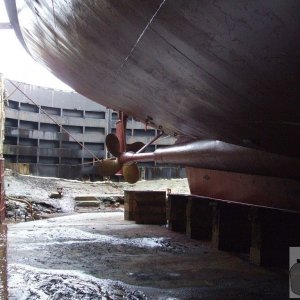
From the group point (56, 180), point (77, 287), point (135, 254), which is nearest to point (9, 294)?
point (77, 287)

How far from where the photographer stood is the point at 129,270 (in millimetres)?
3938

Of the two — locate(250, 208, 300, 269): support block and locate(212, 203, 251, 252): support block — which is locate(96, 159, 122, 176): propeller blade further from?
locate(250, 208, 300, 269): support block

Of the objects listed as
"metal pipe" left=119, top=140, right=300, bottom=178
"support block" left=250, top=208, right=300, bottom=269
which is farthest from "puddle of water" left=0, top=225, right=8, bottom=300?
"metal pipe" left=119, top=140, right=300, bottom=178

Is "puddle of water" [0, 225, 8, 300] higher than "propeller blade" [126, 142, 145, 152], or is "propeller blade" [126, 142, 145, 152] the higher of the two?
"propeller blade" [126, 142, 145, 152]

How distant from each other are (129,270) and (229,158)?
1.92 meters

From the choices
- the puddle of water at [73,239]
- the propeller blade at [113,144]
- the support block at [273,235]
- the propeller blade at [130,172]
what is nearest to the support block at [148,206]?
the propeller blade at [130,172]

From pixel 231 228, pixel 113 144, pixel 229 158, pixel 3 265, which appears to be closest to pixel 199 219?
pixel 231 228

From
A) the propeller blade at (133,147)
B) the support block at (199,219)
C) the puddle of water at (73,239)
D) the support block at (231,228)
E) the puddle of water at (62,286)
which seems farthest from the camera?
the propeller blade at (133,147)

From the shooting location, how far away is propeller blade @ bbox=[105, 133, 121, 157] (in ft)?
26.2

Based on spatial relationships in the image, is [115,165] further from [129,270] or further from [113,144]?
[129,270]

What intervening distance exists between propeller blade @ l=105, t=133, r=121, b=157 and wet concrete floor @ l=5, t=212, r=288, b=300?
7.95 feet

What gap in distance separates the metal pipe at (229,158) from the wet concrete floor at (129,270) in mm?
1070

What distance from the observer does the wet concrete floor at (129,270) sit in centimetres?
320

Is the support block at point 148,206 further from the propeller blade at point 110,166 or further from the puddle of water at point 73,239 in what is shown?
the puddle of water at point 73,239
